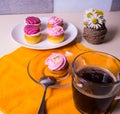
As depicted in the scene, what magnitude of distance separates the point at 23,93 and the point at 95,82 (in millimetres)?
197

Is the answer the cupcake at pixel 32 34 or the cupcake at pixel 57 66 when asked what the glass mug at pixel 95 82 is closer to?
the cupcake at pixel 57 66

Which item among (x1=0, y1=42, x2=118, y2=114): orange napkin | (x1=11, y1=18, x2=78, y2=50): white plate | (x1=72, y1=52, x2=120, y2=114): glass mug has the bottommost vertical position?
(x1=0, y1=42, x2=118, y2=114): orange napkin

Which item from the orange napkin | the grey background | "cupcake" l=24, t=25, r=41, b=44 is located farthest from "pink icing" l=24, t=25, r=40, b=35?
the grey background

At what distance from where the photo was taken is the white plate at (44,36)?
73 centimetres

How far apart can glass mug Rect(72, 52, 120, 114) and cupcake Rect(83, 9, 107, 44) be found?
7.6 inches

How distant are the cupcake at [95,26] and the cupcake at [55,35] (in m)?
0.09

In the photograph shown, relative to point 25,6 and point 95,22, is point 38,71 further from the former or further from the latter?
point 25,6

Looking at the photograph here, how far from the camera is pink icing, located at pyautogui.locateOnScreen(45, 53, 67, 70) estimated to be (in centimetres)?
59

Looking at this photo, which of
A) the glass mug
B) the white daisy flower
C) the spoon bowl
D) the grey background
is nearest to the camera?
the glass mug

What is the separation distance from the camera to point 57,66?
1.92 ft

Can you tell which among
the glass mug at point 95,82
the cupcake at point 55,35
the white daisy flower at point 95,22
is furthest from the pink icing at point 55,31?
the glass mug at point 95,82

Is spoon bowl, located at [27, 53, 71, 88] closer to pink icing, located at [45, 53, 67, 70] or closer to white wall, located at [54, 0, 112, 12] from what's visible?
pink icing, located at [45, 53, 67, 70]

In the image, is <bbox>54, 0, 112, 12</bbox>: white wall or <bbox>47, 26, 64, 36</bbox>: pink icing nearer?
<bbox>47, 26, 64, 36</bbox>: pink icing

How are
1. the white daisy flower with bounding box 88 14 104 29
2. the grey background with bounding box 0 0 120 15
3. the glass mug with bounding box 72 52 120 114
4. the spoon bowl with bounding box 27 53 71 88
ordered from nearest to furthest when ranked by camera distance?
the glass mug with bounding box 72 52 120 114
the spoon bowl with bounding box 27 53 71 88
the white daisy flower with bounding box 88 14 104 29
the grey background with bounding box 0 0 120 15
